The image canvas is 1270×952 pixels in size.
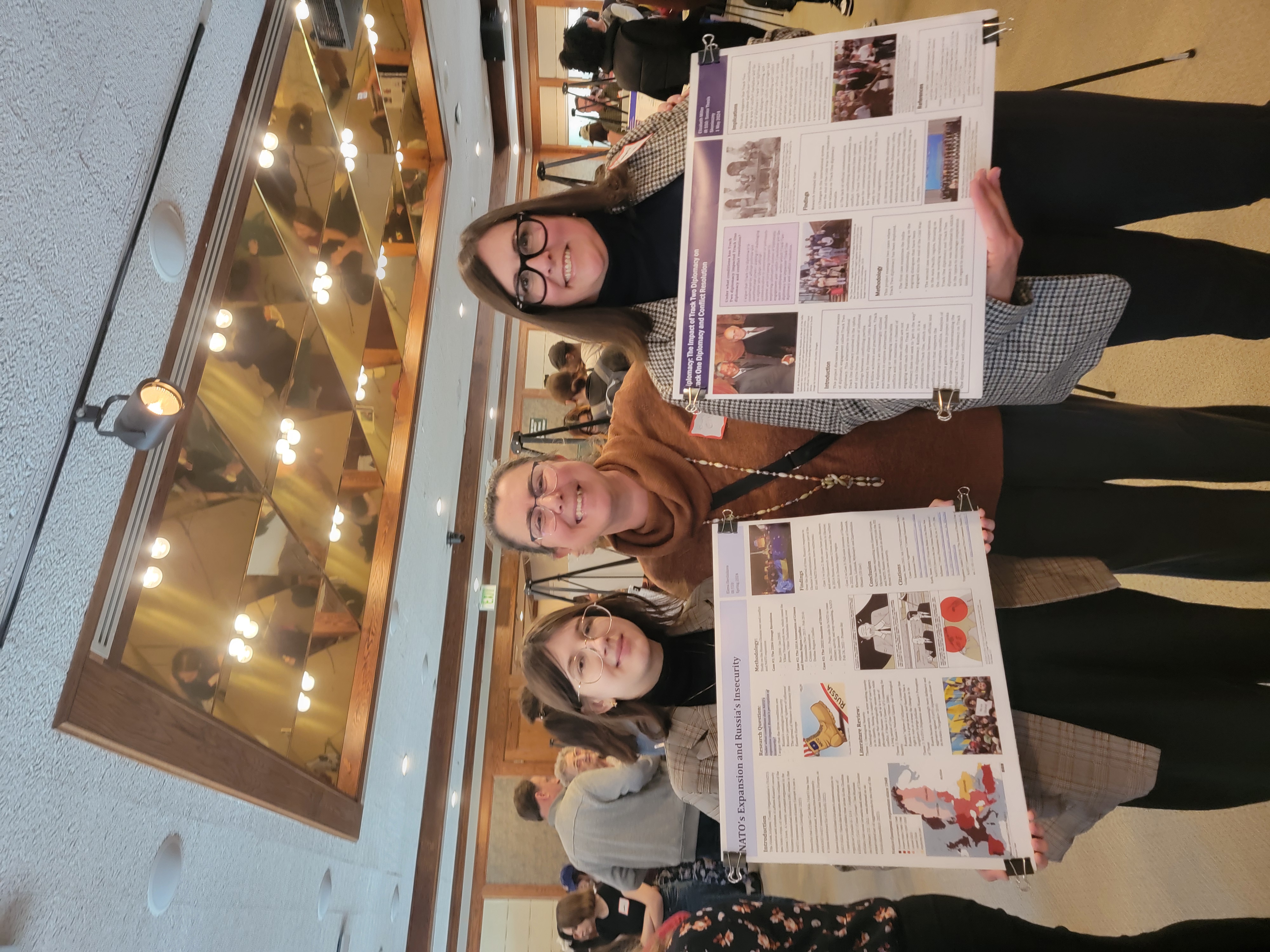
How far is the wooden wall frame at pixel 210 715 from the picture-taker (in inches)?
40.4

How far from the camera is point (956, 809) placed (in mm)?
1217

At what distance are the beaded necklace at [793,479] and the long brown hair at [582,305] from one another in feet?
1.07

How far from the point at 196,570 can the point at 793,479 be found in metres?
1.29

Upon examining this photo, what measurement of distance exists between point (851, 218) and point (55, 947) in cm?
158

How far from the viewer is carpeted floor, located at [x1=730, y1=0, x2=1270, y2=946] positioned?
206 centimetres

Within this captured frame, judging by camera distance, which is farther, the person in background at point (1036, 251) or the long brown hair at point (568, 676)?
the long brown hair at point (568, 676)

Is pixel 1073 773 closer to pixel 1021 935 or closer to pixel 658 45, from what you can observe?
pixel 1021 935

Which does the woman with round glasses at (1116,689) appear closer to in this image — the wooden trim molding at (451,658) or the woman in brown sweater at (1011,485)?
the woman in brown sweater at (1011,485)

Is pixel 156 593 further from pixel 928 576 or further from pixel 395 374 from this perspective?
pixel 395 374

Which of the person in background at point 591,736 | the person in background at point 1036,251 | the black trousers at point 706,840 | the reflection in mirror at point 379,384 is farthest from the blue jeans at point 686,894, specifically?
the person in background at point 1036,251

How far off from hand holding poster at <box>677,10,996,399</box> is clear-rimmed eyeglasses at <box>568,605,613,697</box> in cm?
67

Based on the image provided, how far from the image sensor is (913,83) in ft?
3.85

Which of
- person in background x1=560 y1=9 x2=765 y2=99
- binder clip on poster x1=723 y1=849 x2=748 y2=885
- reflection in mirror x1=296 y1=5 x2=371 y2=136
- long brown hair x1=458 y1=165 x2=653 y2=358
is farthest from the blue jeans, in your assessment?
person in background x1=560 y1=9 x2=765 y2=99

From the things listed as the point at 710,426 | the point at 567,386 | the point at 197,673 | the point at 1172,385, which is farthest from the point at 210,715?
the point at 567,386
